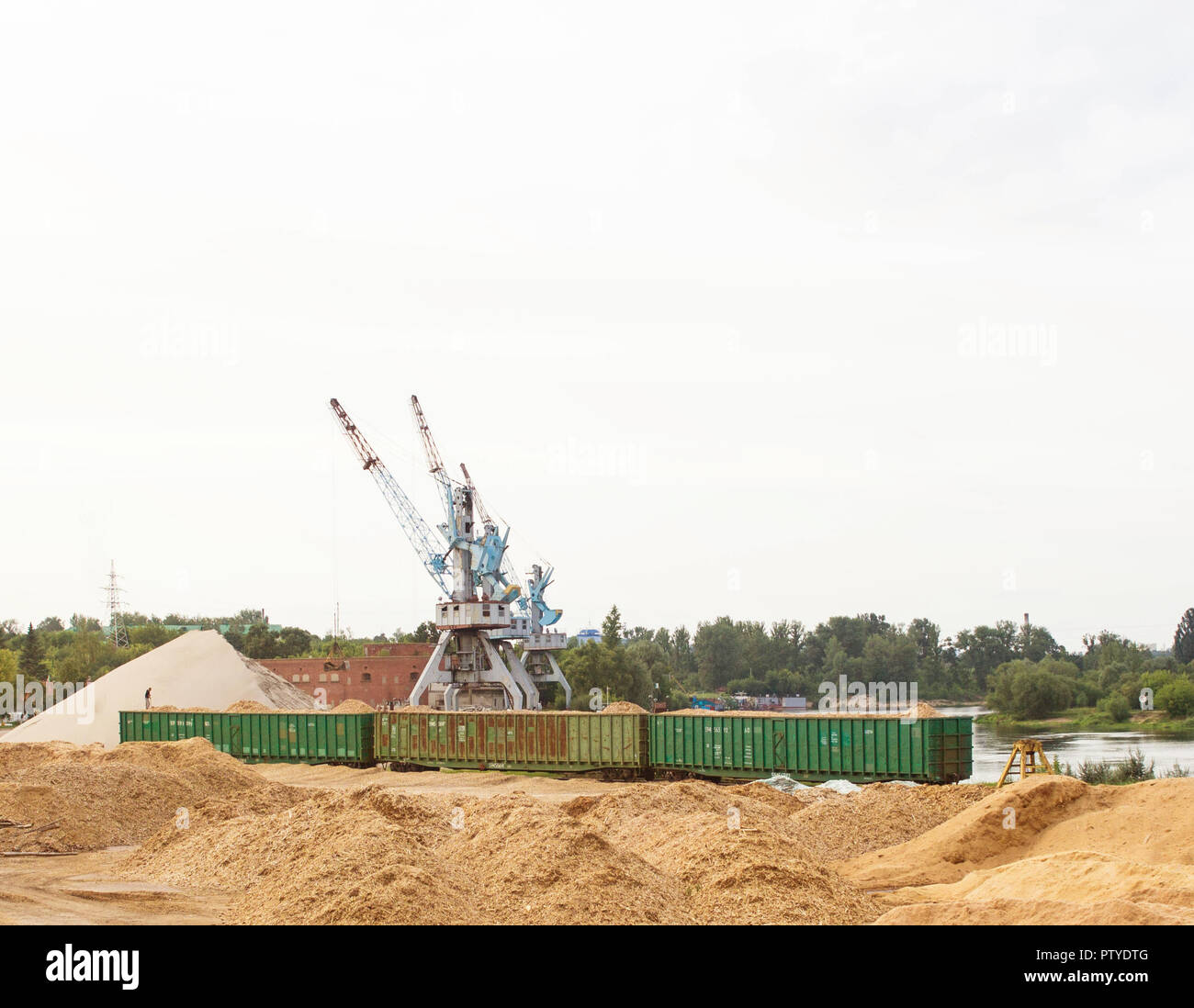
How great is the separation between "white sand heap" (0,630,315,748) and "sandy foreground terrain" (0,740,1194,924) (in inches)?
1078

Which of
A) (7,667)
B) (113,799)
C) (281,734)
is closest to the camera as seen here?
(113,799)

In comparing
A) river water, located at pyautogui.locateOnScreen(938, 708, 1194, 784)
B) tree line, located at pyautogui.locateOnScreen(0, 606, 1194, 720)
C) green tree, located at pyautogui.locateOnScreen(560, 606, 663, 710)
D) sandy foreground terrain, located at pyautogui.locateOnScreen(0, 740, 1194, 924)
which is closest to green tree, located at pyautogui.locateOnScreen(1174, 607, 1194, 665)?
tree line, located at pyautogui.locateOnScreen(0, 606, 1194, 720)

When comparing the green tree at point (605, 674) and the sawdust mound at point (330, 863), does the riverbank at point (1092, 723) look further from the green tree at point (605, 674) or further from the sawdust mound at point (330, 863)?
the sawdust mound at point (330, 863)

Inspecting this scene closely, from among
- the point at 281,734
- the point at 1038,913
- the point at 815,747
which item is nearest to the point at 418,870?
the point at 1038,913

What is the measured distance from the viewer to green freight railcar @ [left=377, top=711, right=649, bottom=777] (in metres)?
35.2

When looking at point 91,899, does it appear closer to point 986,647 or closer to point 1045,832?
point 1045,832

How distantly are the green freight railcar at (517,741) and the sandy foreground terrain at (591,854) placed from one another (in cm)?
840

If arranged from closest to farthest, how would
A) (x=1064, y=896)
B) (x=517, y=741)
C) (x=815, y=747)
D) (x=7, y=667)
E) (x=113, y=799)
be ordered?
(x=1064, y=896) < (x=113, y=799) < (x=815, y=747) < (x=517, y=741) < (x=7, y=667)

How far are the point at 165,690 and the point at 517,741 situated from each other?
29194 millimetres

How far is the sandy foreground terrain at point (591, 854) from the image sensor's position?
13555 millimetres

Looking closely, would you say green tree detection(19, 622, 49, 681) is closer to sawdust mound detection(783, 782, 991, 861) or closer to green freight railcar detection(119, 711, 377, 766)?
green freight railcar detection(119, 711, 377, 766)

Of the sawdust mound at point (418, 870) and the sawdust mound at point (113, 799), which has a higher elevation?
the sawdust mound at point (418, 870)

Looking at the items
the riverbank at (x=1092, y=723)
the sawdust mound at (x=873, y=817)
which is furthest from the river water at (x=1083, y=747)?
the sawdust mound at (x=873, y=817)

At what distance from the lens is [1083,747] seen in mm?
67188
